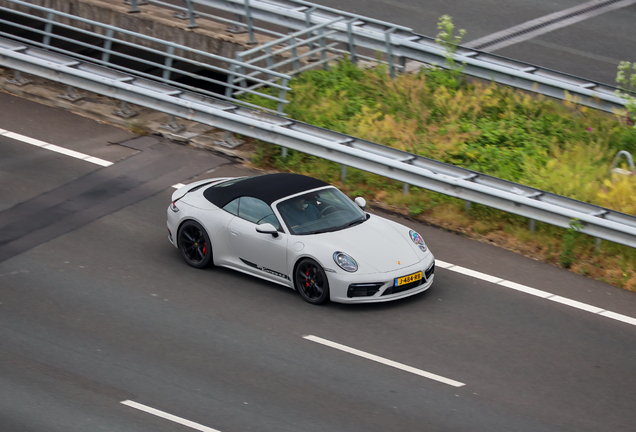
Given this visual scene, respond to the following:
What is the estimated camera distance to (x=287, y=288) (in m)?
11.2

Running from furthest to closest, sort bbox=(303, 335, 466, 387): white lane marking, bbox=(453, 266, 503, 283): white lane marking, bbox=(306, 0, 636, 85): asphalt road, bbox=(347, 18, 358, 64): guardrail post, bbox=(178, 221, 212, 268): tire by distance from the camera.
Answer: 1. bbox=(306, 0, 636, 85): asphalt road
2. bbox=(347, 18, 358, 64): guardrail post
3. bbox=(453, 266, 503, 283): white lane marking
4. bbox=(178, 221, 212, 268): tire
5. bbox=(303, 335, 466, 387): white lane marking

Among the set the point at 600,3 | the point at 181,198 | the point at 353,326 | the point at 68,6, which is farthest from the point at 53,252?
the point at 600,3

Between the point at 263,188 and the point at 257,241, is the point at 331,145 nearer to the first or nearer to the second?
the point at 263,188

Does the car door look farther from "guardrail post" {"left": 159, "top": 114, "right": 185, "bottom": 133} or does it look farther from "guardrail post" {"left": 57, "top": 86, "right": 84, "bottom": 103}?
"guardrail post" {"left": 57, "top": 86, "right": 84, "bottom": 103}

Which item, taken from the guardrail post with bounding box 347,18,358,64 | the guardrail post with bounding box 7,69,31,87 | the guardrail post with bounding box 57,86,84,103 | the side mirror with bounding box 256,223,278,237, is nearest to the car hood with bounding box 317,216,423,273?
the side mirror with bounding box 256,223,278,237

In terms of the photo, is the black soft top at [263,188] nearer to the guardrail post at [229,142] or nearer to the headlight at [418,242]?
the headlight at [418,242]

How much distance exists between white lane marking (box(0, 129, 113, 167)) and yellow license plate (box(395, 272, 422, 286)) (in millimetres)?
6155

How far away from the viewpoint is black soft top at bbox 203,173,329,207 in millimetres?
11328

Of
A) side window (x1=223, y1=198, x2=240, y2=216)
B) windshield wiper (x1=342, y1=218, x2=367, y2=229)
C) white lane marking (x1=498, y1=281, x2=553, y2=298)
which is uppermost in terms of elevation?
windshield wiper (x1=342, y1=218, x2=367, y2=229)

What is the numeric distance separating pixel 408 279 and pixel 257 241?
1.88 m

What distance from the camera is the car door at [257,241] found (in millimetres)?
10922

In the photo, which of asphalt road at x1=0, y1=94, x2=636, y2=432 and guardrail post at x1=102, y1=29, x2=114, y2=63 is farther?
guardrail post at x1=102, y1=29, x2=114, y2=63

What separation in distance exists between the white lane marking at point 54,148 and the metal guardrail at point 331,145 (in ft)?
5.19

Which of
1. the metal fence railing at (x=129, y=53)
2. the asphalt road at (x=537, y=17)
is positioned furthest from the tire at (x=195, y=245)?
the asphalt road at (x=537, y=17)
